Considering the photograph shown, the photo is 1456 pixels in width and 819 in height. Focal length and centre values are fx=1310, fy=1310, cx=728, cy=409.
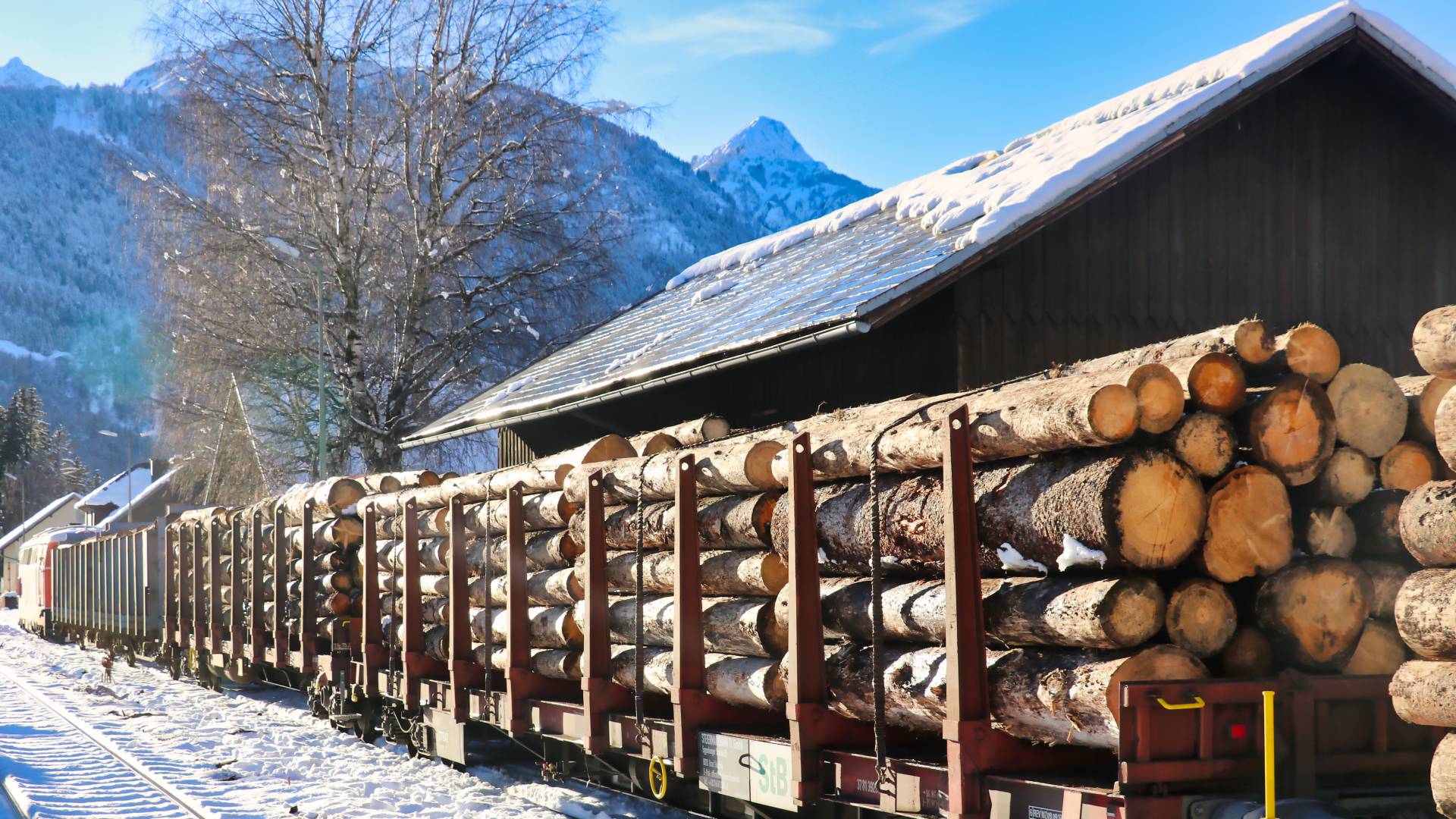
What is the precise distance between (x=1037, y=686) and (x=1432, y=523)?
148cm

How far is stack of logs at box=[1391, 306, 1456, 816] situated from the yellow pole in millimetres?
363

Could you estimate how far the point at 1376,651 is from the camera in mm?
4863

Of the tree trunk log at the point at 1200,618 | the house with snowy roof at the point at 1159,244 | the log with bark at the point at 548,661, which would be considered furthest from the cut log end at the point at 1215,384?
the house with snowy roof at the point at 1159,244

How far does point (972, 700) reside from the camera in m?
4.88

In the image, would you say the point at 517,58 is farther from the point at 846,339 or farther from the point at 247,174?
the point at 846,339

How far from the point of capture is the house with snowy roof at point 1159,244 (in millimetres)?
11102

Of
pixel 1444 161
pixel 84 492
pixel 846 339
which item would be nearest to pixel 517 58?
pixel 846 339

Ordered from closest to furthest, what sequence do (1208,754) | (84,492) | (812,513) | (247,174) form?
(1208,754)
(812,513)
(247,174)
(84,492)

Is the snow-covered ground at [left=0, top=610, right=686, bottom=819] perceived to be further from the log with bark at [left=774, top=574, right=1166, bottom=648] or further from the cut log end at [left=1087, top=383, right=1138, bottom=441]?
the cut log end at [left=1087, top=383, right=1138, bottom=441]

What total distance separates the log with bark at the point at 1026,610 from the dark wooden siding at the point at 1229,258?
17.0 feet

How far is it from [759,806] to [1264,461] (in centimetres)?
358

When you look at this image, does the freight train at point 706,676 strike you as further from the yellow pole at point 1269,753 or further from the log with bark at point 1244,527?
the log with bark at point 1244,527

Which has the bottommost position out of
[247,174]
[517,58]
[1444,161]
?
[1444,161]

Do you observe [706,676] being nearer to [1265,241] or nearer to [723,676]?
[723,676]
